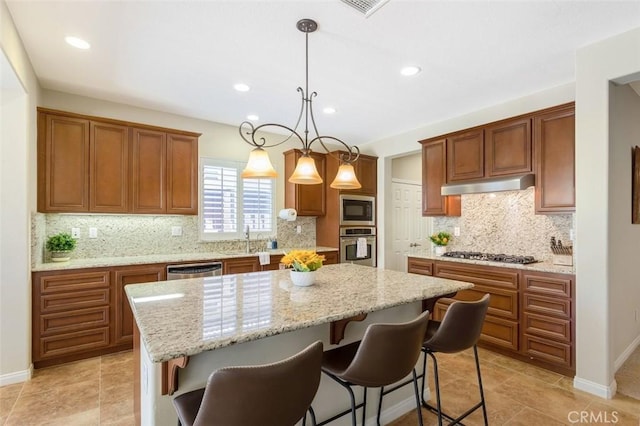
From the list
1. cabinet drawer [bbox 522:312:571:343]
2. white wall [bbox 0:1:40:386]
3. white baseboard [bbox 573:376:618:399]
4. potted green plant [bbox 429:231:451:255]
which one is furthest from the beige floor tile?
white wall [bbox 0:1:40:386]

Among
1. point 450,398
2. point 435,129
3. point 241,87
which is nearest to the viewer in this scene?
point 450,398

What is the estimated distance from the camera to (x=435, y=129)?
450 cm

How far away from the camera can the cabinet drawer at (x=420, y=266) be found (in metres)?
3.92

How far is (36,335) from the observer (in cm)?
289

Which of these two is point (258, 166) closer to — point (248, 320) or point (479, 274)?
point (248, 320)

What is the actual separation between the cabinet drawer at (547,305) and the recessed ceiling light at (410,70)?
2378mm

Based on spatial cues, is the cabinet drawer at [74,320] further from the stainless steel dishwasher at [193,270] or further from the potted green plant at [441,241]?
the potted green plant at [441,241]

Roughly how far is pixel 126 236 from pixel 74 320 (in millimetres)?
1094

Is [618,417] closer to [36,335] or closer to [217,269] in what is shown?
[217,269]

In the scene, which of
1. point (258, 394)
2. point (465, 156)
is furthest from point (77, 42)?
point (465, 156)

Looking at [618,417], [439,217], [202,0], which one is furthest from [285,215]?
[618,417]

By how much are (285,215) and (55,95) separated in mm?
3072

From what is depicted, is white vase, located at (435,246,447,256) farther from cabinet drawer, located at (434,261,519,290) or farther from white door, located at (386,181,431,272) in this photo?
white door, located at (386,181,431,272)

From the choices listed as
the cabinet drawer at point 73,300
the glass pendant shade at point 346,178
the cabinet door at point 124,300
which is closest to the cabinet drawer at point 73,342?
the cabinet door at point 124,300
